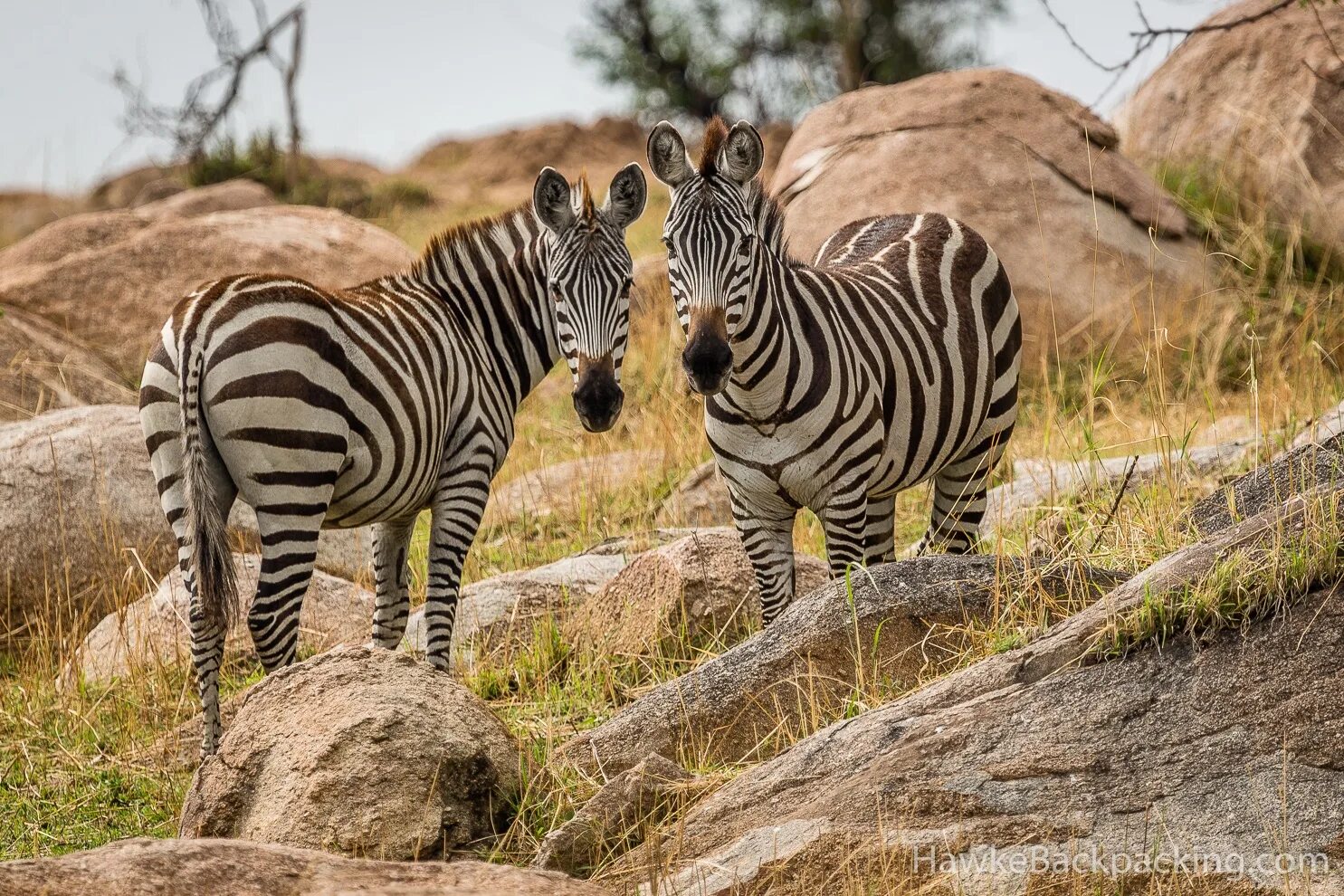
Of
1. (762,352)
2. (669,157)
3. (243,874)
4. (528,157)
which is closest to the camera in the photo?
(243,874)

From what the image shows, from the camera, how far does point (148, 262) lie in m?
11.6

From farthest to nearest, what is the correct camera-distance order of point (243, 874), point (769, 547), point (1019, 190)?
point (1019, 190) < point (769, 547) < point (243, 874)

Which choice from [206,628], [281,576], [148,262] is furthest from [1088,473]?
[148,262]

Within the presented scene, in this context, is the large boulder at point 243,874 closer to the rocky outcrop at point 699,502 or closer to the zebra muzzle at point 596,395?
the zebra muzzle at point 596,395

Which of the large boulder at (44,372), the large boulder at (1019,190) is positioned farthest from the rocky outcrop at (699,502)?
the large boulder at (44,372)

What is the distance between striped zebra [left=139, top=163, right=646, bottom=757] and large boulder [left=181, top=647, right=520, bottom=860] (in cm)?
68

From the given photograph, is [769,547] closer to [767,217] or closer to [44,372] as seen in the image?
[767,217]

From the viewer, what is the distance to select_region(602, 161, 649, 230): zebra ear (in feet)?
20.6

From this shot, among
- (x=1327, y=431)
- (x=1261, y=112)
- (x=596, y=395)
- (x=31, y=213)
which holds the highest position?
(x=31, y=213)

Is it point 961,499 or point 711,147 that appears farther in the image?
point 961,499

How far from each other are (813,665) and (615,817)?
96cm

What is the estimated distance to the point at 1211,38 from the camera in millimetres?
13664

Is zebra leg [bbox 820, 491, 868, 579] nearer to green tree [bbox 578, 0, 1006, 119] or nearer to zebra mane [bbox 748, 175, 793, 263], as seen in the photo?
zebra mane [bbox 748, 175, 793, 263]

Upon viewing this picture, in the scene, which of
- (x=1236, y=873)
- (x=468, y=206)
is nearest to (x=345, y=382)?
(x=1236, y=873)
